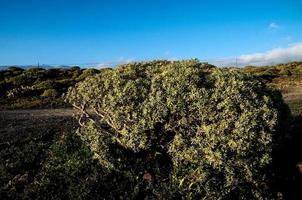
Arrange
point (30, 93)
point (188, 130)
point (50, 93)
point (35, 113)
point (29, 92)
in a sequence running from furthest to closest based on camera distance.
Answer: point (29, 92) < point (30, 93) < point (50, 93) < point (35, 113) < point (188, 130)

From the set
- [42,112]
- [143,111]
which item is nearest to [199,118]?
[143,111]

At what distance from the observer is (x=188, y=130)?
16062 mm

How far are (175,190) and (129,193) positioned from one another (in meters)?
1.65

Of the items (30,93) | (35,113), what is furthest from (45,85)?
(35,113)

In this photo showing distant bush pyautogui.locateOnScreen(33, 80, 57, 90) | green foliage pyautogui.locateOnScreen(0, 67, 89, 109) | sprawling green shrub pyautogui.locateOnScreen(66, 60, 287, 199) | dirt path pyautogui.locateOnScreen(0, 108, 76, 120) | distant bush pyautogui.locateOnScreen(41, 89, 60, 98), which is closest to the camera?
sprawling green shrub pyautogui.locateOnScreen(66, 60, 287, 199)

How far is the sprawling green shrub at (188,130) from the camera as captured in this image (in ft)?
50.8

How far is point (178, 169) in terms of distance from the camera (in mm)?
16484

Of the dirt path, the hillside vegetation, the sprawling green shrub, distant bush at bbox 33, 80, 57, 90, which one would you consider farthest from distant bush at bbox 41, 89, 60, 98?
the sprawling green shrub

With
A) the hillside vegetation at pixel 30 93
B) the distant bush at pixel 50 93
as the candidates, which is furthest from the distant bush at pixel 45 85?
the distant bush at pixel 50 93

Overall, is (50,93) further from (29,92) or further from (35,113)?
(35,113)

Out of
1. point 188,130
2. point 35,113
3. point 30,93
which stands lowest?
point 30,93

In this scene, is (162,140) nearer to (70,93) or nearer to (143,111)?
(143,111)

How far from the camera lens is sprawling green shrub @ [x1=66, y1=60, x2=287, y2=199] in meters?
15.5

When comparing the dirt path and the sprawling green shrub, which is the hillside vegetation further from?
the sprawling green shrub
